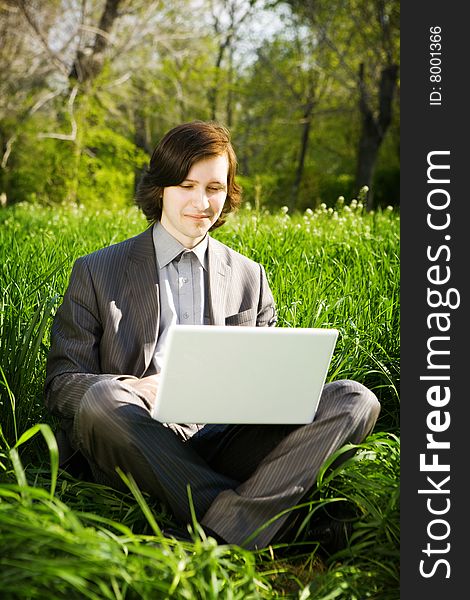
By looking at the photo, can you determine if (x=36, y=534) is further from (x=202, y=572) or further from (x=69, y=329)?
(x=69, y=329)

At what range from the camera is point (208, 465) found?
2.91 m

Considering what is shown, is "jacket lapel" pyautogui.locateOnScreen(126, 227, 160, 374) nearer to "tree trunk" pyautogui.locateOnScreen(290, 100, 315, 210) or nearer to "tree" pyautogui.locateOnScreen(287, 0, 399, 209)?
"tree" pyautogui.locateOnScreen(287, 0, 399, 209)

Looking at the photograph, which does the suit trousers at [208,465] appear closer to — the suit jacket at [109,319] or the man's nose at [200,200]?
the suit jacket at [109,319]

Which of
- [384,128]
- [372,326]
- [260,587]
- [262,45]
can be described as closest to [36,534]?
[260,587]

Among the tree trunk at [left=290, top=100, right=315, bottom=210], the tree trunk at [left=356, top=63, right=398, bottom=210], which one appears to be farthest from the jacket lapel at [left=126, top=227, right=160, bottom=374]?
the tree trunk at [left=290, top=100, right=315, bottom=210]

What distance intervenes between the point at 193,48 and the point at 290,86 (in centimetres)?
310

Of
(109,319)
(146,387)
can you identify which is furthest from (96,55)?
(146,387)

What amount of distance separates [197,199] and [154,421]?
78 centimetres

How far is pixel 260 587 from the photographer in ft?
8.14

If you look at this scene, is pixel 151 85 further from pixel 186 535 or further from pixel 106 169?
pixel 186 535

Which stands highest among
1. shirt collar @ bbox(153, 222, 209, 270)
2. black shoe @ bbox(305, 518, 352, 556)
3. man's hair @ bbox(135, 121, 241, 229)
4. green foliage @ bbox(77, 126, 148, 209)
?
green foliage @ bbox(77, 126, 148, 209)

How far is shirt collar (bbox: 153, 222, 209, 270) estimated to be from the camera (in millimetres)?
3201

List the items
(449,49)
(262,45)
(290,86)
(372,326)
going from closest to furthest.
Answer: (449,49)
(372,326)
(290,86)
(262,45)

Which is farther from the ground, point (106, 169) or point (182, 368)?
point (106, 169)
